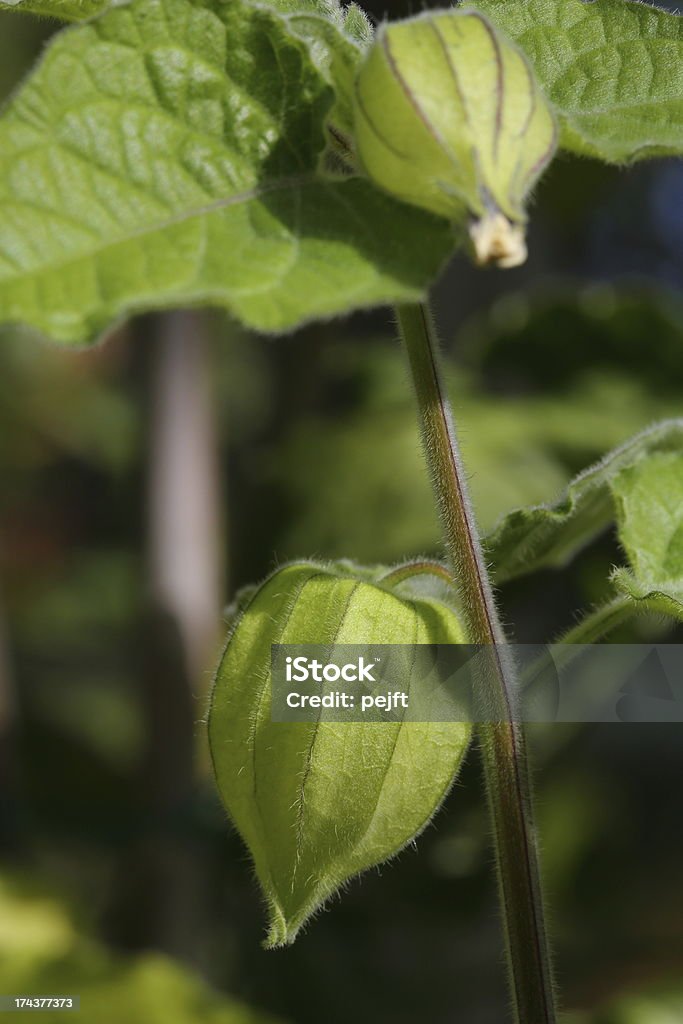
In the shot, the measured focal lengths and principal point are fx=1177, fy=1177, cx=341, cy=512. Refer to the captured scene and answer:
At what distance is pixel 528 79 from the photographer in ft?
1.51

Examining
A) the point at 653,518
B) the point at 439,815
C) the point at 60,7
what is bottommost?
the point at 439,815

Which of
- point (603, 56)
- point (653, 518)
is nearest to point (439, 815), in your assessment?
point (653, 518)

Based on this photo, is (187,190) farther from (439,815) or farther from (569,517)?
(439,815)

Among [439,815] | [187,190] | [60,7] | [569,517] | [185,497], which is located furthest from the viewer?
[185,497]

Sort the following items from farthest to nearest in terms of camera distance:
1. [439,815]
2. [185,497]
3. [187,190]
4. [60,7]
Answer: [185,497] < [439,815] < [60,7] < [187,190]

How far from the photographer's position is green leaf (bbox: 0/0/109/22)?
573mm

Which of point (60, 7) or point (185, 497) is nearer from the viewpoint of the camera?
point (60, 7)

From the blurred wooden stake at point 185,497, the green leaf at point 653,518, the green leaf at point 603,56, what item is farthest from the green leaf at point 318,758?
the blurred wooden stake at point 185,497

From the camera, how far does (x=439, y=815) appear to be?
129 cm

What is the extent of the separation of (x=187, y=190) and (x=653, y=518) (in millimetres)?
389

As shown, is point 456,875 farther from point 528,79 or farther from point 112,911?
point 528,79

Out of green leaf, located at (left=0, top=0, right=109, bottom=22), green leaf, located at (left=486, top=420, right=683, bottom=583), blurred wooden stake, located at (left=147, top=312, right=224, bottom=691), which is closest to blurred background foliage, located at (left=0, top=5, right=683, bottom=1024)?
blurred wooden stake, located at (left=147, top=312, right=224, bottom=691)

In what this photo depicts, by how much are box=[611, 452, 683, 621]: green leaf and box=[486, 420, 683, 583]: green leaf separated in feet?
0.03

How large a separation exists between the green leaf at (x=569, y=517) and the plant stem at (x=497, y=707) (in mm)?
93
